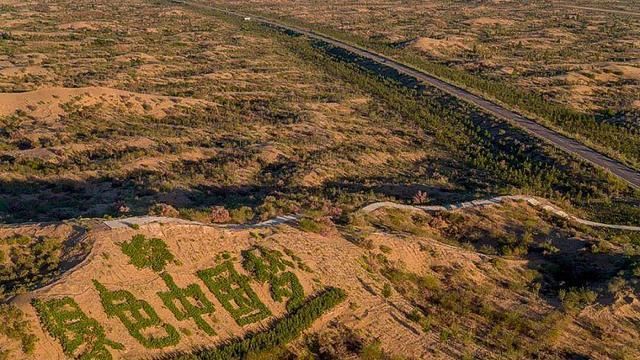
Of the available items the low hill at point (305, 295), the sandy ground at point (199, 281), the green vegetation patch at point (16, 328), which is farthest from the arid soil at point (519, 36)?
the green vegetation patch at point (16, 328)

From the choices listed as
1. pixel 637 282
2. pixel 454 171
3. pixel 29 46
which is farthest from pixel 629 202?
pixel 29 46

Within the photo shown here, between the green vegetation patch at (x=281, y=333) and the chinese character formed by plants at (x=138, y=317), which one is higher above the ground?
the chinese character formed by plants at (x=138, y=317)

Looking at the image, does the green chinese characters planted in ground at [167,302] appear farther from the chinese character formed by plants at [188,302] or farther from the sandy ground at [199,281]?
the sandy ground at [199,281]

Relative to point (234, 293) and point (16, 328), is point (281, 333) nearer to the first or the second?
point (234, 293)

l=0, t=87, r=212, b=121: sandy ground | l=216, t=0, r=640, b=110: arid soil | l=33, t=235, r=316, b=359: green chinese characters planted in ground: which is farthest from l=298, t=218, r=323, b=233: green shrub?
l=216, t=0, r=640, b=110: arid soil

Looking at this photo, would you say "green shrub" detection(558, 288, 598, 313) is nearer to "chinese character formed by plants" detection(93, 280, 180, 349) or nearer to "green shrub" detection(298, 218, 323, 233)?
"green shrub" detection(298, 218, 323, 233)

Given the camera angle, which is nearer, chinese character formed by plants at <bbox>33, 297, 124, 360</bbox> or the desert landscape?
chinese character formed by plants at <bbox>33, 297, 124, 360</bbox>

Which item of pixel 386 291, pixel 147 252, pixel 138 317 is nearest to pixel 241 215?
pixel 147 252
